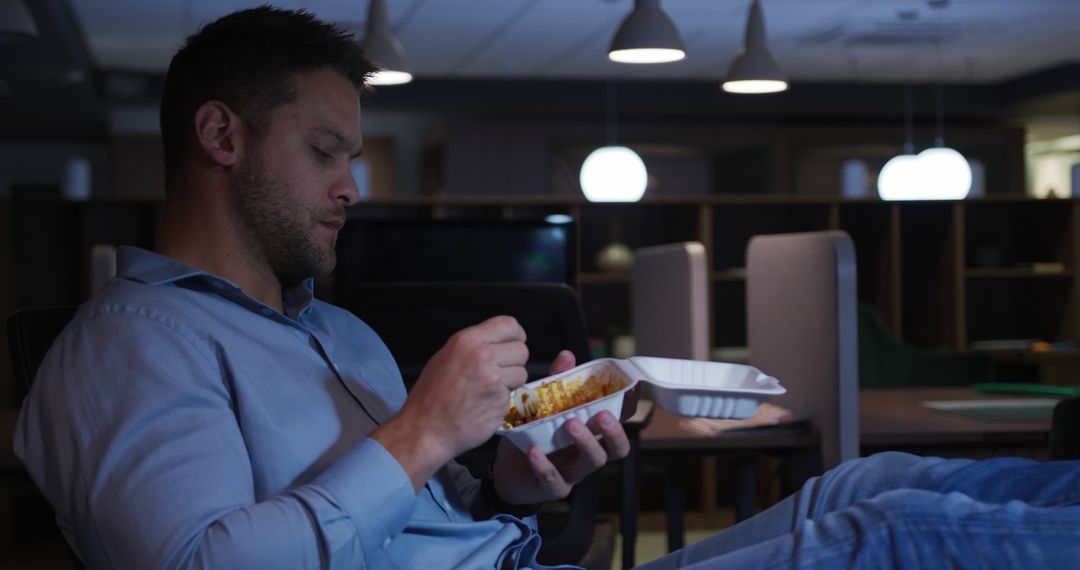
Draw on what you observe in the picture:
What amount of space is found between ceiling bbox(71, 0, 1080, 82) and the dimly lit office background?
0.10ft

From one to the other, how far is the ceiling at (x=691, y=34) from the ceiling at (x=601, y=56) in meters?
0.02

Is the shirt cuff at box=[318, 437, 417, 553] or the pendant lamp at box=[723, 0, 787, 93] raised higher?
the pendant lamp at box=[723, 0, 787, 93]

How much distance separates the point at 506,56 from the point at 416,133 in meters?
2.74

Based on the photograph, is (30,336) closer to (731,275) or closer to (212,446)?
(212,446)

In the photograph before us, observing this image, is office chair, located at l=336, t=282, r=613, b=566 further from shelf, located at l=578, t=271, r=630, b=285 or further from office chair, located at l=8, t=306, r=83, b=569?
shelf, located at l=578, t=271, r=630, b=285

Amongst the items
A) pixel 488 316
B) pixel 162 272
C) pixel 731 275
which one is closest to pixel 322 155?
pixel 162 272

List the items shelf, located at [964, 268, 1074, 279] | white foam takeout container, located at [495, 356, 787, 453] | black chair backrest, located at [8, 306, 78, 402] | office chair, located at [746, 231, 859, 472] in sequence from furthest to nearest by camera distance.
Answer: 1. shelf, located at [964, 268, 1074, 279]
2. office chair, located at [746, 231, 859, 472]
3. black chair backrest, located at [8, 306, 78, 402]
4. white foam takeout container, located at [495, 356, 787, 453]

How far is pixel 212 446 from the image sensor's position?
1.02 meters

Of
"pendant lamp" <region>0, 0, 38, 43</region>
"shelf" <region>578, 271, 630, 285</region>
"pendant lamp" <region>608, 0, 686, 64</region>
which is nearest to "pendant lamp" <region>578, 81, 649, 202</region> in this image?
"shelf" <region>578, 271, 630, 285</region>

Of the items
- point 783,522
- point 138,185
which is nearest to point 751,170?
point 138,185

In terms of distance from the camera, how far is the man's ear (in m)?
1.26

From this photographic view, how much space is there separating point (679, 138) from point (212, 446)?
9.13m

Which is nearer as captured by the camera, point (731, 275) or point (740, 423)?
point (740, 423)

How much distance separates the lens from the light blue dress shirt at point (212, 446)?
3.17 feet
